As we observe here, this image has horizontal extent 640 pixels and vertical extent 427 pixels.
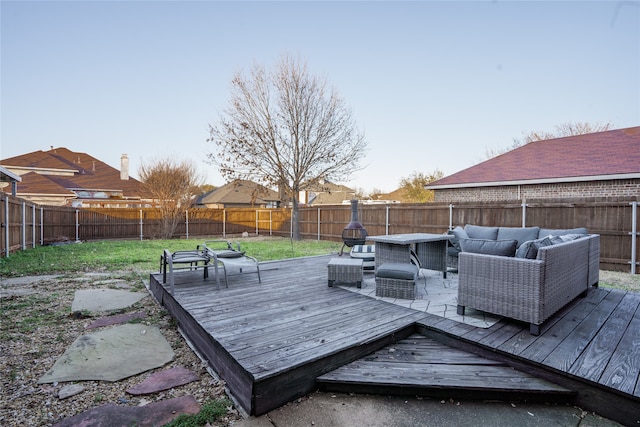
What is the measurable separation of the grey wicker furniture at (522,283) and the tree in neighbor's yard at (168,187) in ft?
50.6

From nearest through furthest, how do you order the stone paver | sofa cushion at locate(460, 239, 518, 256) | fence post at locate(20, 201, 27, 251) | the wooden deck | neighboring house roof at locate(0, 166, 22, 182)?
the wooden deck < the stone paver < sofa cushion at locate(460, 239, 518, 256) < fence post at locate(20, 201, 27, 251) < neighboring house roof at locate(0, 166, 22, 182)

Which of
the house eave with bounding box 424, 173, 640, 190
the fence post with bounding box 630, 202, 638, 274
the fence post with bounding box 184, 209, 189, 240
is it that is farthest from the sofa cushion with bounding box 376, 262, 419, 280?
the fence post with bounding box 184, 209, 189, 240

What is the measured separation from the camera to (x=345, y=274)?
4379mm

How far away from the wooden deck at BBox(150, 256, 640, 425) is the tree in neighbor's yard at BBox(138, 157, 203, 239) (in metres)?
13.2

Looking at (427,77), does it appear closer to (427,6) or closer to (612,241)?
(427,6)

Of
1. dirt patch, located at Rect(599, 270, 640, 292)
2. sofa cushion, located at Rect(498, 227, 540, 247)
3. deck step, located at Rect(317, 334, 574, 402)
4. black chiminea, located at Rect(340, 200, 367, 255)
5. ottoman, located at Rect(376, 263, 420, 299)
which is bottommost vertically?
dirt patch, located at Rect(599, 270, 640, 292)

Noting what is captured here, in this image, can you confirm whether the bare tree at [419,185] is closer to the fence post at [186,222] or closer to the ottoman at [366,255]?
the fence post at [186,222]

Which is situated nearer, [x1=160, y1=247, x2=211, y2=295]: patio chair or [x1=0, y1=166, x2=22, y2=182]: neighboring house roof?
[x1=160, y1=247, x2=211, y2=295]: patio chair

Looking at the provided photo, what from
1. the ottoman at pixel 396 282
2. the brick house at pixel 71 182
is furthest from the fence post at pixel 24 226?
the ottoman at pixel 396 282

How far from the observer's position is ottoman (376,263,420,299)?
3.80 meters

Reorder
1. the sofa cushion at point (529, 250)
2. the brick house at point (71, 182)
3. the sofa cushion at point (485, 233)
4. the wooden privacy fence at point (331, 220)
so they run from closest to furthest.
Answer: the sofa cushion at point (529, 250) < the sofa cushion at point (485, 233) < the wooden privacy fence at point (331, 220) < the brick house at point (71, 182)

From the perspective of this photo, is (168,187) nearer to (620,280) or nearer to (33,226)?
(33,226)

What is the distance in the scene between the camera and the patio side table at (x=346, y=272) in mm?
4332

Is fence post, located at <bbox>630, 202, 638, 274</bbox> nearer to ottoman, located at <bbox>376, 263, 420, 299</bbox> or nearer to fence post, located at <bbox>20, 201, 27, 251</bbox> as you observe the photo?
ottoman, located at <bbox>376, 263, 420, 299</bbox>
